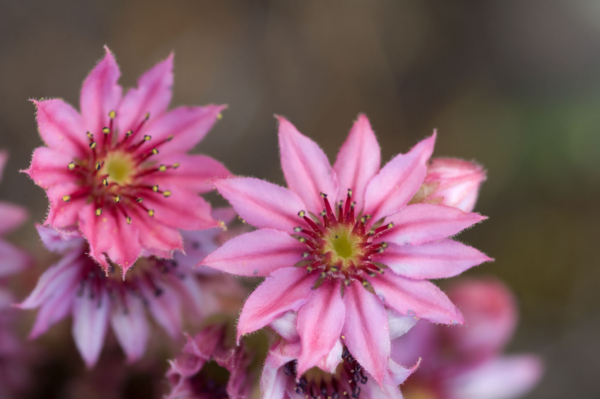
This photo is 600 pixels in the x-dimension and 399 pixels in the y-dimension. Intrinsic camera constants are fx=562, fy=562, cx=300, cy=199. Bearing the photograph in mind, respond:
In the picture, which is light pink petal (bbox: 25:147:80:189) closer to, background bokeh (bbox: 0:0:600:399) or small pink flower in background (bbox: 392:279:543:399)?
small pink flower in background (bbox: 392:279:543:399)

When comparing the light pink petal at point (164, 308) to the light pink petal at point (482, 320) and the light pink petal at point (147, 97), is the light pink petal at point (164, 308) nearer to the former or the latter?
the light pink petal at point (147, 97)

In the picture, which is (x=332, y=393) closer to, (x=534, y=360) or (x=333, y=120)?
(x=534, y=360)

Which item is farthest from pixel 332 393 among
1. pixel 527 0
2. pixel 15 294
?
pixel 527 0

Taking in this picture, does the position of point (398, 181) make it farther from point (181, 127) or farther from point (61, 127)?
point (61, 127)

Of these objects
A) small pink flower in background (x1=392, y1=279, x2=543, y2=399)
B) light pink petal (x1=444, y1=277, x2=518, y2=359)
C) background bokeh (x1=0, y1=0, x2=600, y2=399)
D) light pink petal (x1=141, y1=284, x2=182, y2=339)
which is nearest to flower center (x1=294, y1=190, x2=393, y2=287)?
light pink petal (x1=141, y1=284, x2=182, y2=339)

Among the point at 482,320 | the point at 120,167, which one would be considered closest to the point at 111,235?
the point at 120,167

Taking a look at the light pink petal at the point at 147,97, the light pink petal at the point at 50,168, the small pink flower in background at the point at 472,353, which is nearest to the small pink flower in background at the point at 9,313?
the light pink petal at the point at 50,168
